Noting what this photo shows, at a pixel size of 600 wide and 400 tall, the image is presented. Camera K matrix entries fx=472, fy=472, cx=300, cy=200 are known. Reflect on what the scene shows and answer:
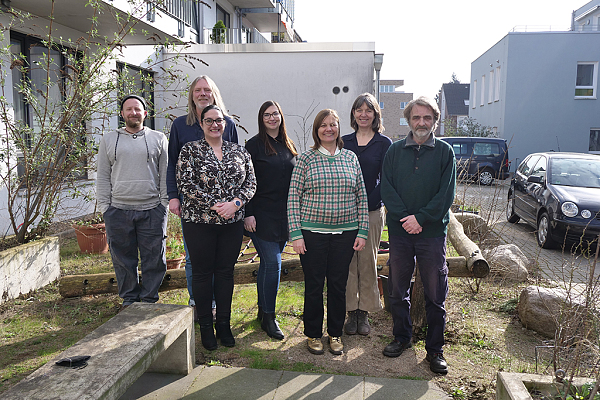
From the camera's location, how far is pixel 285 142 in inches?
162

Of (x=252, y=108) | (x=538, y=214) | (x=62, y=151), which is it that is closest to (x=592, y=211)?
(x=538, y=214)

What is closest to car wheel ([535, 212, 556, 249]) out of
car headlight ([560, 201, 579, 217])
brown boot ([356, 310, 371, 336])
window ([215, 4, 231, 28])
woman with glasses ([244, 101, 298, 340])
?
car headlight ([560, 201, 579, 217])

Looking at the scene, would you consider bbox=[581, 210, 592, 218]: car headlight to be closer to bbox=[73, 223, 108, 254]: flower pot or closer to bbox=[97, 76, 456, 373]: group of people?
bbox=[97, 76, 456, 373]: group of people

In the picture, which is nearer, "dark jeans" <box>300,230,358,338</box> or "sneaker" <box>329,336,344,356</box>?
"dark jeans" <box>300,230,358,338</box>

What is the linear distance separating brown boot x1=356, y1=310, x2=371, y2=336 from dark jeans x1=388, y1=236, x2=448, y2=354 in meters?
0.55

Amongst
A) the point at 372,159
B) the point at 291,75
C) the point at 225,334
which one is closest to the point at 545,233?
the point at 372,159

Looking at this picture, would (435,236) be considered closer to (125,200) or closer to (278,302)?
(278,302)

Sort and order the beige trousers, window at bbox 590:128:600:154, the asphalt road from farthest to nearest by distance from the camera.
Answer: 1. window at bbox 590:128:600:154
2. the asphalt road
3. the beige trousers

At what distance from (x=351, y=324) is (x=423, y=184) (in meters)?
1.55

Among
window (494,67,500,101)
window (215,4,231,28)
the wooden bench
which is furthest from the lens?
window (494,67,500,101)

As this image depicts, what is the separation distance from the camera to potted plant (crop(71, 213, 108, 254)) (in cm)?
701

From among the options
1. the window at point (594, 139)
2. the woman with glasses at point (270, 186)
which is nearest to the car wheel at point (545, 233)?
the woman with glasses at point (270, 186)

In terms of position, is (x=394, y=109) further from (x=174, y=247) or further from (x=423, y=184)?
(x=423, y=184)

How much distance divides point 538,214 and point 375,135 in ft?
19.8
